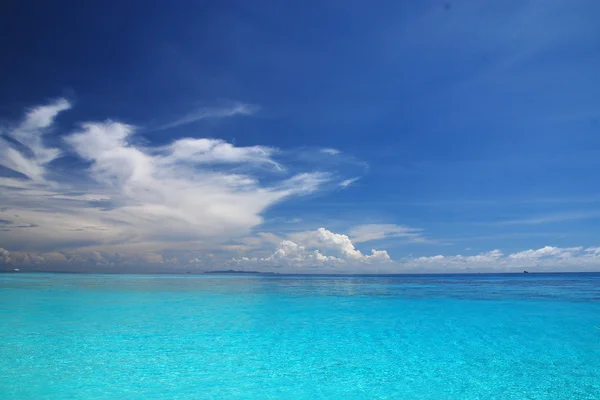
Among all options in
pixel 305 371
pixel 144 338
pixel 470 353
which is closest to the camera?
pixel 305 371

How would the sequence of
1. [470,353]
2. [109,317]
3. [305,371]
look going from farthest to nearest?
[109,317], [470,353], [305,371]

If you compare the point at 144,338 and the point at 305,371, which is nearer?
the point at 305,371

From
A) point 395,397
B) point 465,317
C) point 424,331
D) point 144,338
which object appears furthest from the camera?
point 465,317

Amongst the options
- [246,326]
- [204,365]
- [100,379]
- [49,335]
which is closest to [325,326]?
[246,326]

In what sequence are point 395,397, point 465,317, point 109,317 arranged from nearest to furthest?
point 395,397
point 109,317
point 465,317

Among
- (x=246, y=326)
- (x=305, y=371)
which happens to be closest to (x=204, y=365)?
(x=305, y=371)

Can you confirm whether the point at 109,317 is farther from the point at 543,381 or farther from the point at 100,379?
the point at 543,381

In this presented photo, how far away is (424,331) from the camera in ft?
66.3

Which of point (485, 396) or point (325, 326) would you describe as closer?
point (485, 396)

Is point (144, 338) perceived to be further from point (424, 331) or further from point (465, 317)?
point (465, 317)

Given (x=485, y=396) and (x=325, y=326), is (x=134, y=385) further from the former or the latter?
(x=325, y=326)

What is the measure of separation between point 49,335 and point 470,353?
63.3 feet

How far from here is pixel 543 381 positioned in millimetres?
11750

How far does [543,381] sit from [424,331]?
340 inches
